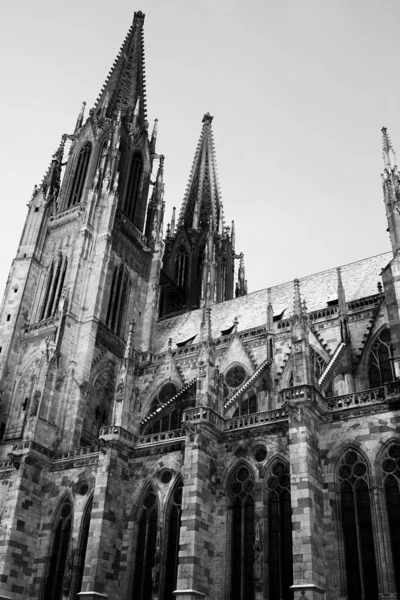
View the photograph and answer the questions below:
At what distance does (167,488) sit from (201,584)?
499 cm

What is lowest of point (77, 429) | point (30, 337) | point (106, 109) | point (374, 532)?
point (374, 532)

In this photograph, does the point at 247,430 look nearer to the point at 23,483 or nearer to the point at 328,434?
the point at 328,434

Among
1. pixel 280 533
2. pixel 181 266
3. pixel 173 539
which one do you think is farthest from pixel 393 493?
pixel 181 266

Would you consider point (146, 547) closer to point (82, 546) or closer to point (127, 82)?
point (82, 546)

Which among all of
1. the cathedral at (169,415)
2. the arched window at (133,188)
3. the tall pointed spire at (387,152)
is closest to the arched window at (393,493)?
the cathedral at (169,415)

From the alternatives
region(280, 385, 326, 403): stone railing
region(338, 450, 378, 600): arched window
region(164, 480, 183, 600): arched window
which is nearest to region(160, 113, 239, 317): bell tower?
region(164, 480, 183, 600): arched window

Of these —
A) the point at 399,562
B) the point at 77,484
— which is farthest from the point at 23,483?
the point at 399,562

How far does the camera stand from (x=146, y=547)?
81.6 ft

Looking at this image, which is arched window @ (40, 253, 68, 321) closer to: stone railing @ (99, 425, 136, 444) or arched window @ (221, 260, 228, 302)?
stone railing @ (99, 425, 136, 444)

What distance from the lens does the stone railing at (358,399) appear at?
22.0 metres

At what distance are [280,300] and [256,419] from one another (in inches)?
559

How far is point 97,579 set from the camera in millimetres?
23344

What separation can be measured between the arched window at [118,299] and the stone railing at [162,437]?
1189cm

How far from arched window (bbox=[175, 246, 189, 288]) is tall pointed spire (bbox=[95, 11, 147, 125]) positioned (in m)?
11.9
